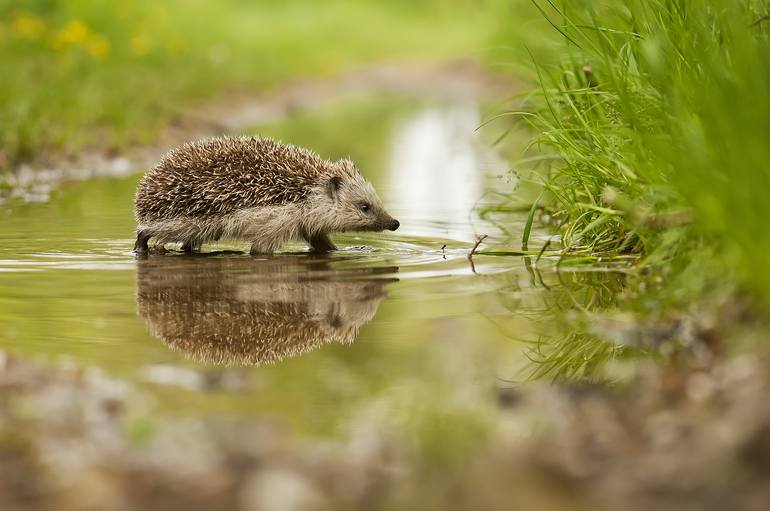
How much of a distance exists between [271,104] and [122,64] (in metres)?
6.15

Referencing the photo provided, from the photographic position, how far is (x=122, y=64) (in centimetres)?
2038

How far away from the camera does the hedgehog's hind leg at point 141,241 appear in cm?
889

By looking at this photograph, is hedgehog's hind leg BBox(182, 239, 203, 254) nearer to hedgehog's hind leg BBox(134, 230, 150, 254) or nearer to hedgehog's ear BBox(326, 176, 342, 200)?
hedgehog's hind leg BBox(134, 230, 150, 254)

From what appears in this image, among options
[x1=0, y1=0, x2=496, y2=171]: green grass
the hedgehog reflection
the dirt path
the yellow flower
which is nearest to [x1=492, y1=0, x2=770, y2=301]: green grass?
the hedgehog reflection

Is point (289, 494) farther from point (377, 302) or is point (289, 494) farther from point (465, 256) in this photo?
point (465, 256)

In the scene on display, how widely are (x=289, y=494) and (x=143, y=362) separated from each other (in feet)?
6.52

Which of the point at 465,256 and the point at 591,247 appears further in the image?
the point at 465,256

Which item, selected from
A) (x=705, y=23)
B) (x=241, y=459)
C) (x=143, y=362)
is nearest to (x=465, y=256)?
(x=705, y=23)

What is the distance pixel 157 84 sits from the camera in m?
19.7

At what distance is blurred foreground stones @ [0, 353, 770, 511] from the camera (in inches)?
134

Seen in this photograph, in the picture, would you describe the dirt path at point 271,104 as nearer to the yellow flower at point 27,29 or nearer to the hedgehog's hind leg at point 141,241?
the yellow flower at point 27,29

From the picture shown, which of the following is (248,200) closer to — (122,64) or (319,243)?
(319,243)

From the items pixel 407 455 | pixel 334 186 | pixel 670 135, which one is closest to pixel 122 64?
pixel 334 186

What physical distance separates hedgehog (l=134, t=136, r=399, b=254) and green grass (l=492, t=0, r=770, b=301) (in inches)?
67.2
